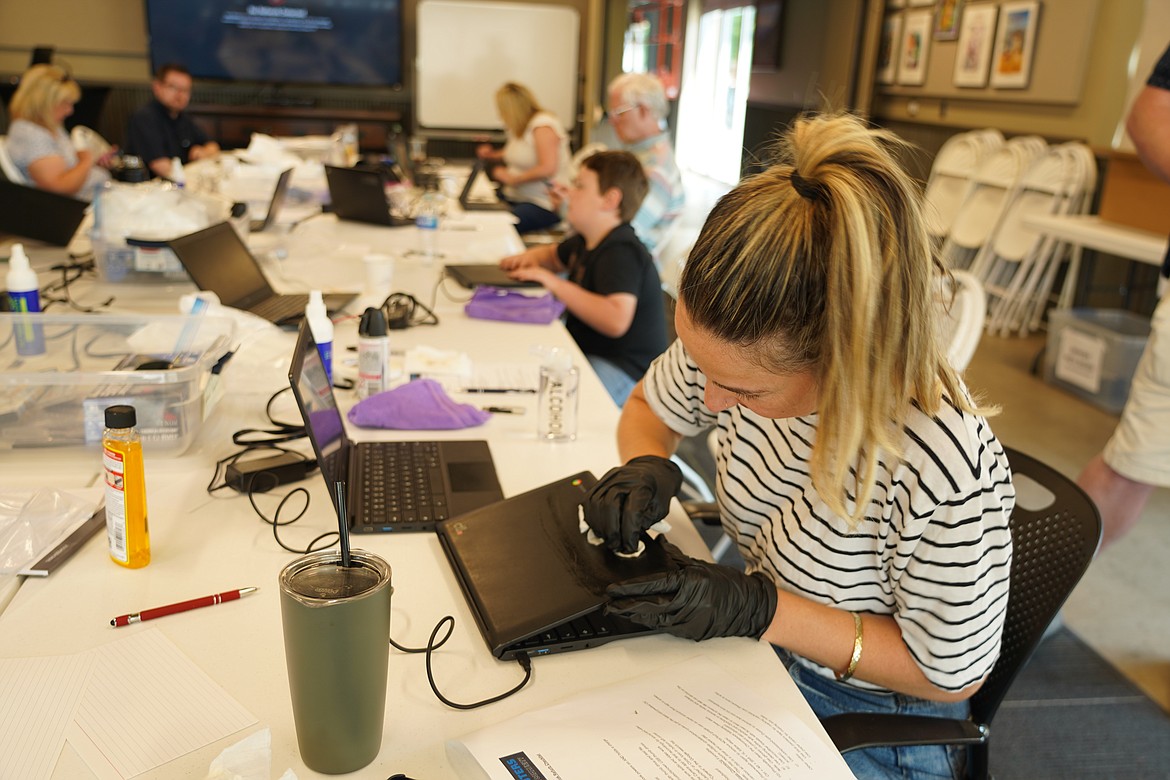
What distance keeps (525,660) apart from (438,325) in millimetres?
1390

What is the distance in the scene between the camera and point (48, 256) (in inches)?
111

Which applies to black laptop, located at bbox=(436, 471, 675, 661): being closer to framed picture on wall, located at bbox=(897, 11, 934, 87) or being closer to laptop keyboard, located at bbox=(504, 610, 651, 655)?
laptop keyboard, located at bbox=(504, 610, 651, 655)

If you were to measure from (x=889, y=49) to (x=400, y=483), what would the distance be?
256 inches

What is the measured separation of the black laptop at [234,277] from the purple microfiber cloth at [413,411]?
650 mm

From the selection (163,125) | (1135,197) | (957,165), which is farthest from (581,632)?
(163,125)

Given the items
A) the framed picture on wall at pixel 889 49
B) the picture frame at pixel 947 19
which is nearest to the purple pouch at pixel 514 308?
the picture frame at pixel 947 19

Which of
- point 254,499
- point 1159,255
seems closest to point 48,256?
point 254,499

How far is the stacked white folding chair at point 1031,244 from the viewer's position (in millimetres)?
4816

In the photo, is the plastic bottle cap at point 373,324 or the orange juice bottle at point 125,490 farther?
the plastic bottle cap at point 373,324

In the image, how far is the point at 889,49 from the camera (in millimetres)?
6805

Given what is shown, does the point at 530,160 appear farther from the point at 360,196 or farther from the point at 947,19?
the point at 947,19

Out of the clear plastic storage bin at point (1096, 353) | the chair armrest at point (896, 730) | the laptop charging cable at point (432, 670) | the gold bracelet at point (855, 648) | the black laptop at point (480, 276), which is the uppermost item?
the black laptop at point (480, 276)

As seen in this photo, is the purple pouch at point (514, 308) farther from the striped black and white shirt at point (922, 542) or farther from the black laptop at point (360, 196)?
the black laptop at point (360, 196)

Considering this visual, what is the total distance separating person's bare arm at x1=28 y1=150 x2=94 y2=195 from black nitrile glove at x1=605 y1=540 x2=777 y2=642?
4.13 metres
